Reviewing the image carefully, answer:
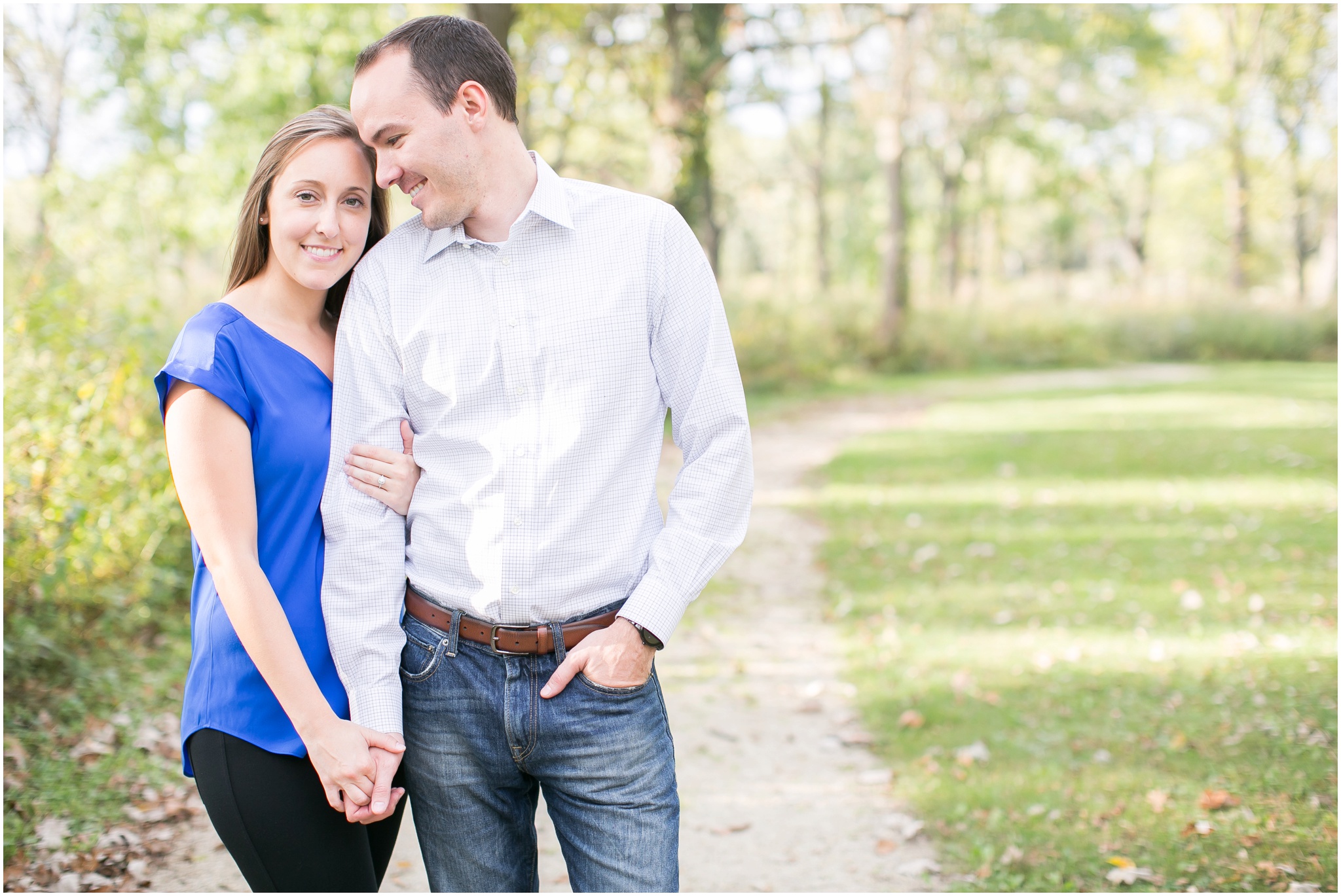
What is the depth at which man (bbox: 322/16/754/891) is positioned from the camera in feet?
6.56

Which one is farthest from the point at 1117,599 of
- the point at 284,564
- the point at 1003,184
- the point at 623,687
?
the point at 1003,184

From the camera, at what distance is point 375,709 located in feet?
6.51

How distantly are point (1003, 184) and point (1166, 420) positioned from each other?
34219mm

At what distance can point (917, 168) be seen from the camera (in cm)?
5825

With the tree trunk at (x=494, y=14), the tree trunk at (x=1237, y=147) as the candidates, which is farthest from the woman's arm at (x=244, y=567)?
the tree trunk at (x=1237, y=147)

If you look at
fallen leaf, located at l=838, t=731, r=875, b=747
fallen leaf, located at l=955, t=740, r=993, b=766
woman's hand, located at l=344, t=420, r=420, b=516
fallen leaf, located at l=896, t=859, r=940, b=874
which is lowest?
fallen leaf, located at l=838, t=731, r=875, b=747

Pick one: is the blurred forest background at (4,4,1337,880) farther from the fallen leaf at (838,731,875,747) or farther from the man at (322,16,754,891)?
the fallen leaf at (838,731,875,747)

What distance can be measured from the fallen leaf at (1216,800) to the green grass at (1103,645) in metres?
0.03

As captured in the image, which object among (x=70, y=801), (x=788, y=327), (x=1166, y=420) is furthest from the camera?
(x=788, y=327)

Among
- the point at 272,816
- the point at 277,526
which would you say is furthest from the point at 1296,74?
the point at 272,816

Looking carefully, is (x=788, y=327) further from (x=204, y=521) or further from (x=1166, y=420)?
(x=204, y=521)

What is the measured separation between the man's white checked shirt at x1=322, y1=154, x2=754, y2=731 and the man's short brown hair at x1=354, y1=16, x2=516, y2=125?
9.7 inches

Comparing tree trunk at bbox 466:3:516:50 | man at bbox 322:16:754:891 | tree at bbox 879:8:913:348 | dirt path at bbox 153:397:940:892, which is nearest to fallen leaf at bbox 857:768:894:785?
dirt path at bbox 153:397:940:892

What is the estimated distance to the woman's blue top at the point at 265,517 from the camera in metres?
Result: 1.96
